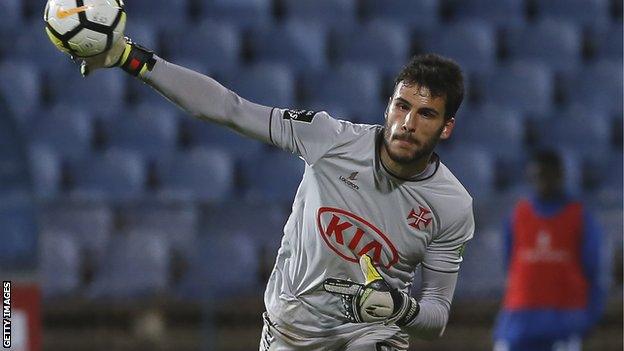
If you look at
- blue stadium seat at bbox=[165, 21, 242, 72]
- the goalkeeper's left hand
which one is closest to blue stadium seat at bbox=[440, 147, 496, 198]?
blue stadium seat at bbox=[165, 21, 242, 72]

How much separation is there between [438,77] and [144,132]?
4674 millimetres

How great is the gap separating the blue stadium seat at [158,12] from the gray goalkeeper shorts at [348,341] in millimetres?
5130

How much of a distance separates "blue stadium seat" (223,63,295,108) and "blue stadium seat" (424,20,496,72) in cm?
122

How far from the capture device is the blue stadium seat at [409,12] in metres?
9.03

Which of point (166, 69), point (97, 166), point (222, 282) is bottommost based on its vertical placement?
point (222, 282)

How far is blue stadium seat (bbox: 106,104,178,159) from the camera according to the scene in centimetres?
804

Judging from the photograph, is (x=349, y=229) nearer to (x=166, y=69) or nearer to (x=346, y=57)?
(x=166, y=69)

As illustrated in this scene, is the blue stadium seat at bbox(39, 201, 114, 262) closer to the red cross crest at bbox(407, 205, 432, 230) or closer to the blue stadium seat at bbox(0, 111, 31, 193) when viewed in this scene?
the blue stadium seat at bbox(0, 111, 31, 193)

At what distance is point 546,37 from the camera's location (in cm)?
905

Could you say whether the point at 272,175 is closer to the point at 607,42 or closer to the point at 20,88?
the point at 20,88

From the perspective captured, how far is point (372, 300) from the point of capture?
348 cm

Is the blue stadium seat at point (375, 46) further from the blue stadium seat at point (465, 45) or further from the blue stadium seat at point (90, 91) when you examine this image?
the blue stadium seat at point (90, 91)

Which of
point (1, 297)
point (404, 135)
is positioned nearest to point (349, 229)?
point (404, 135)

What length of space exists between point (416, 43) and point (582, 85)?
132 centimetres
